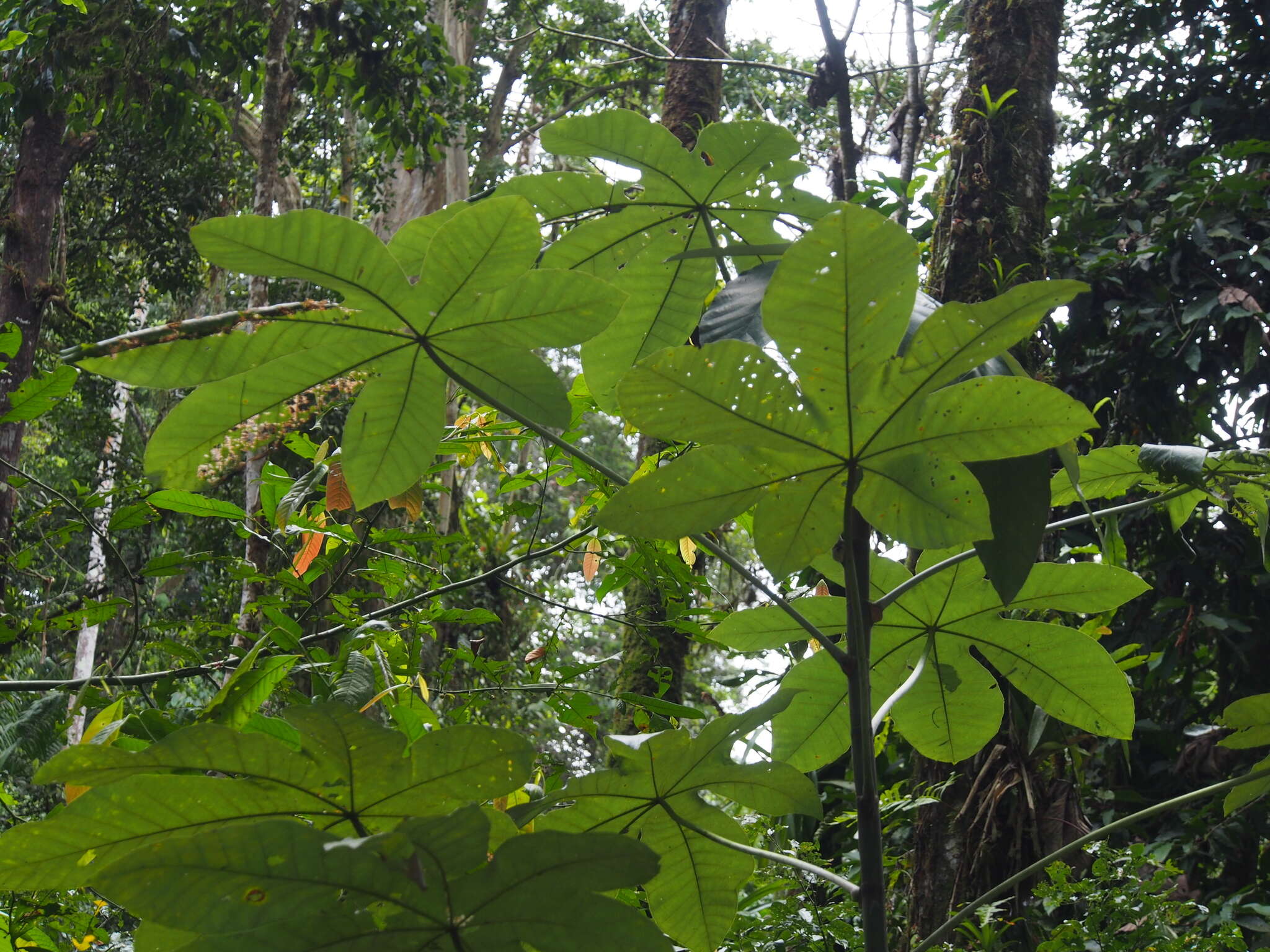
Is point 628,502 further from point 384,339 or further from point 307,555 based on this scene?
point 307,555

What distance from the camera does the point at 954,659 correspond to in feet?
2.15

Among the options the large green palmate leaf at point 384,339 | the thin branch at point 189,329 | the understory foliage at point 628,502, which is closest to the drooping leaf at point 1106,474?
the understory foliage at point 628,502

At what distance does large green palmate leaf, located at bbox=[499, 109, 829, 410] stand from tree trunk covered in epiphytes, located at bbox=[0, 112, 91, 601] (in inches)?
169

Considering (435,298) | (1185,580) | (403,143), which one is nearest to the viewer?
(435,298)

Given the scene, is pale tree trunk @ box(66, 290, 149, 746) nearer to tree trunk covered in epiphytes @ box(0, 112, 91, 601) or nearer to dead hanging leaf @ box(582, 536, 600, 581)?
tree trunk covered in epiphytes @ box(0, 112, 91, 601)

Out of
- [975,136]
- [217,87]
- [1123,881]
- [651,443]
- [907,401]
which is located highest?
[217,87]

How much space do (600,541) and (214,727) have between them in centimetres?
109

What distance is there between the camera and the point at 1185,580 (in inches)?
106

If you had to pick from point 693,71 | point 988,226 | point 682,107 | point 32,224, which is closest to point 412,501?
point 988,226

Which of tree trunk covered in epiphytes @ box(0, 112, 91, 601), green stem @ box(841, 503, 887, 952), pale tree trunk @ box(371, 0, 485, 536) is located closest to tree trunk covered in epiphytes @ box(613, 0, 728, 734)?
green stem @ box(841, 503, 887, 952)

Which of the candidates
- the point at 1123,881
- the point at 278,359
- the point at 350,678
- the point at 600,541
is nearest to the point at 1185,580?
the point at 1123,881

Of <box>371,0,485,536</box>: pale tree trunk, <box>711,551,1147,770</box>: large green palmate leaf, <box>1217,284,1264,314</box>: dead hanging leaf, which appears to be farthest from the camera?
<box>371,0,485,536</box>: pale tree trunk

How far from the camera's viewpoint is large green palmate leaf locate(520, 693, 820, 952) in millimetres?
494

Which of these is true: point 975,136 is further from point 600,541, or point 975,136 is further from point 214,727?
point 214,727
